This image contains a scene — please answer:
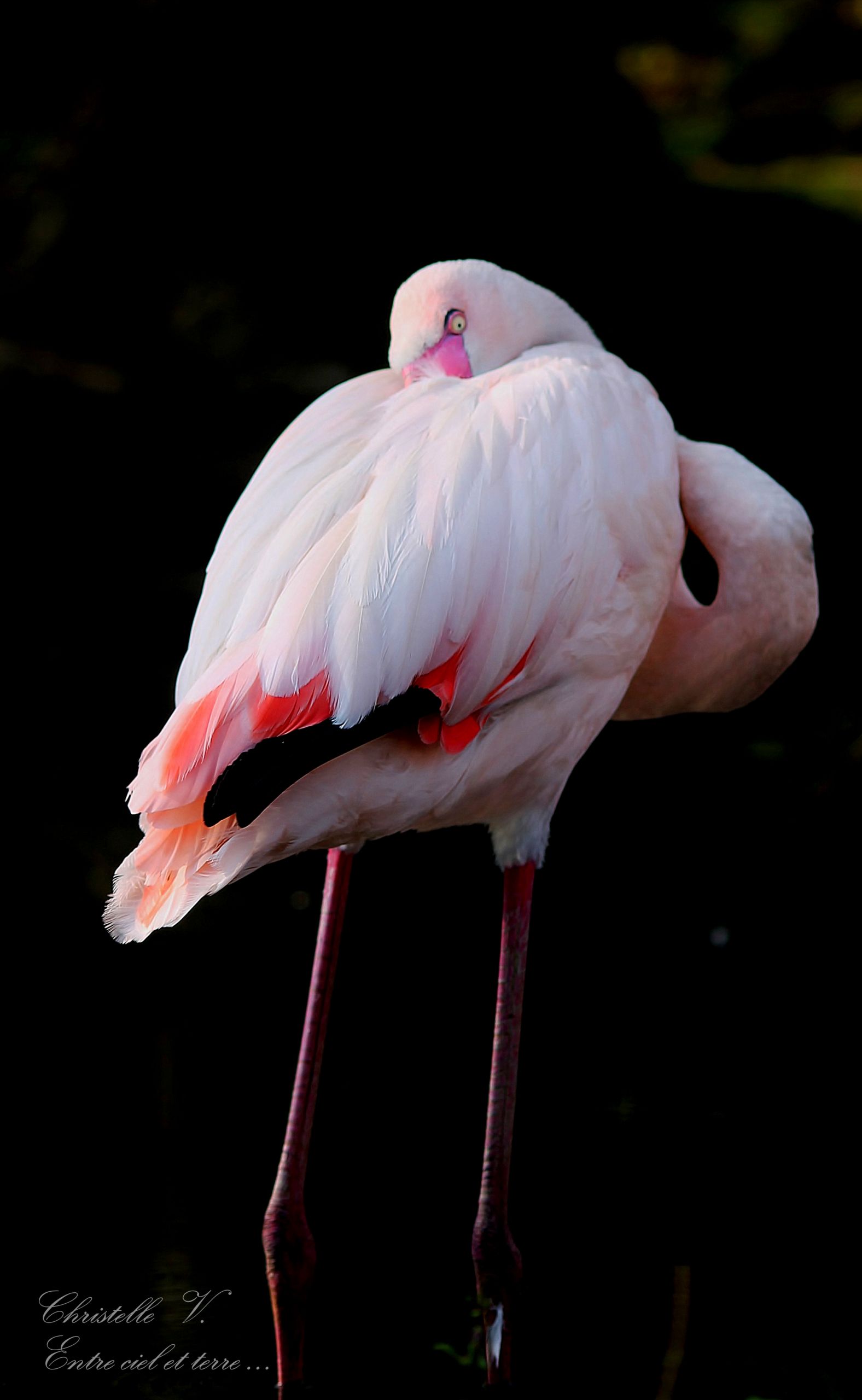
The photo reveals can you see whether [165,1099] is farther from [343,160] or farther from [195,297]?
[343,160]

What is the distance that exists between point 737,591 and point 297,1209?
950 millimetres

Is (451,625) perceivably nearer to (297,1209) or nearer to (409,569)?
(409,569)

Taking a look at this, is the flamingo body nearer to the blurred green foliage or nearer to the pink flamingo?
the pink flamingo

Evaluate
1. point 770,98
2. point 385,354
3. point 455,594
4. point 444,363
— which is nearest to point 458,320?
point 444,363

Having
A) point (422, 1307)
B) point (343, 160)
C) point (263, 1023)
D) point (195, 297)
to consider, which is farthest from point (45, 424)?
point (422, 1307)

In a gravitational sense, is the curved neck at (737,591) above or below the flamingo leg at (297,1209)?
above

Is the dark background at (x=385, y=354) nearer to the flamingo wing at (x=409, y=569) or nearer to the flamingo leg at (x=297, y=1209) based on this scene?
the flamingo leg at (x=297, y=1209)

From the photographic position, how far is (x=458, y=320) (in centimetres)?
211

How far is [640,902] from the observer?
13.1 ft

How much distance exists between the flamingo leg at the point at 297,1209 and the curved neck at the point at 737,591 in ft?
1.94

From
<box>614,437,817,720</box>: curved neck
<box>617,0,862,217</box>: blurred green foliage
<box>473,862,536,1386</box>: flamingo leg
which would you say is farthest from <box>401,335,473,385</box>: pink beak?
<box>617,0,862,217</box>: blurred green foliage

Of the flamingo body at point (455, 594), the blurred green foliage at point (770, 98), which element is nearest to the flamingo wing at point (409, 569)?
the flamingo body at point (455, 594)

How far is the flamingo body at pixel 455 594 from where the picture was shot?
5.00ft

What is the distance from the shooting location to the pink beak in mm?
2072
